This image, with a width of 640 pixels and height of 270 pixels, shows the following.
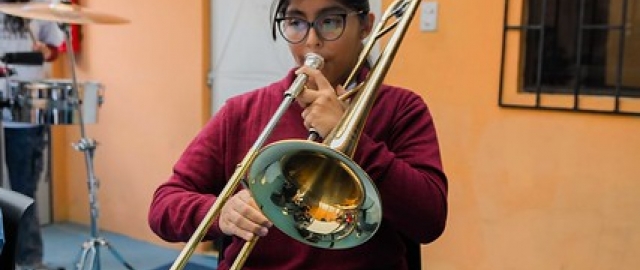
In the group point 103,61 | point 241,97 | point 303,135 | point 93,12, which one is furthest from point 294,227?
point 103,61

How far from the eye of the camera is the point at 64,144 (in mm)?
3762

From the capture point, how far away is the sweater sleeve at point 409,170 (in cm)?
104

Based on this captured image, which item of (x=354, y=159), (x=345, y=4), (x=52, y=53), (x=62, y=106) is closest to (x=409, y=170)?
(x=354, y=159)

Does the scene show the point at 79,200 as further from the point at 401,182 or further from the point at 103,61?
the point at 401,182

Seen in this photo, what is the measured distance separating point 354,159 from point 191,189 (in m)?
0.36

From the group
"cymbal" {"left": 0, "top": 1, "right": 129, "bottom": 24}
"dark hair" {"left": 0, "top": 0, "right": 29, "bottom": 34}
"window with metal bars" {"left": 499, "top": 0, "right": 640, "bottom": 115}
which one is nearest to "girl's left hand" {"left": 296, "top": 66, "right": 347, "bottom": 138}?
"window with metal bars" {"left": 499, "top": 0, "right": 640, "bottom": 115}

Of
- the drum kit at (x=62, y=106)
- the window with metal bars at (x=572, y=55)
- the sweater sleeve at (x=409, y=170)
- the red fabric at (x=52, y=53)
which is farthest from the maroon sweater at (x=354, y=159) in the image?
the red fabric at (x=52, y=53)

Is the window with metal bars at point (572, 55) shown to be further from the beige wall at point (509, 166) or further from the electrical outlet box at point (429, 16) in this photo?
the electrical outlet box at point (429, 16)

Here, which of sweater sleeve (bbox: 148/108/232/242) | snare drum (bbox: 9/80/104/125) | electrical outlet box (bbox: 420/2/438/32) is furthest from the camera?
snare drum (bbox: 9/80/104/125)

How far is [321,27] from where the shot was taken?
3.73 feet

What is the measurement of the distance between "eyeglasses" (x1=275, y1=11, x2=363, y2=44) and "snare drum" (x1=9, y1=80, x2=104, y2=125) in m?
1.78

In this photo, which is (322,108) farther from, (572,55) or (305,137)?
(572,55)

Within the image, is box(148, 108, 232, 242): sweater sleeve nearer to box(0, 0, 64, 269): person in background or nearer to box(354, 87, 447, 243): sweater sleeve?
box(354, 87, 447, 243): sweater sleeve

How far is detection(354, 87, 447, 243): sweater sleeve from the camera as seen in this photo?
1042mm
